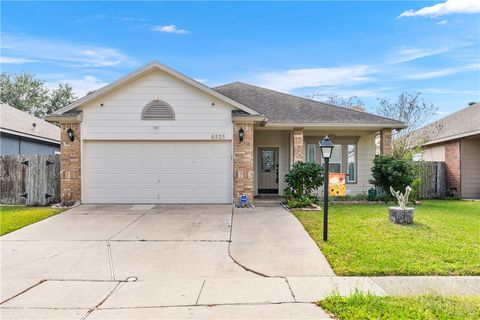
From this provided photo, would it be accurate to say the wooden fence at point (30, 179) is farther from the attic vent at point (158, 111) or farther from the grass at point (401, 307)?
the grass at point (401, 307)

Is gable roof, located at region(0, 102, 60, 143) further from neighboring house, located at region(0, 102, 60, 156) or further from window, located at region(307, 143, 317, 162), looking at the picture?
window, located at region(307, 143, 317, 162)

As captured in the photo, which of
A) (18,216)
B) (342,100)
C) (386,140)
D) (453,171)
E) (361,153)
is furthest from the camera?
(342,100)

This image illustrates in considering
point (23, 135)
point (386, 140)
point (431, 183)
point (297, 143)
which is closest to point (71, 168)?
point (23, 135)

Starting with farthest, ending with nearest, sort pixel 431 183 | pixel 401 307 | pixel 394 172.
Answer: pixel 431 183 → pixel 394 172 → pixel 401 307

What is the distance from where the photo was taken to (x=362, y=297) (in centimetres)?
375

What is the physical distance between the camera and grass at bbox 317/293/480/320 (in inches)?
132

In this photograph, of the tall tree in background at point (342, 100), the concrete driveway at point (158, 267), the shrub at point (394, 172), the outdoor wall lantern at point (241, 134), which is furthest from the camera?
the tall tree in background at point (342, 100)

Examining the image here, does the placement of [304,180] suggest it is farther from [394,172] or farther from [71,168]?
[71,168]

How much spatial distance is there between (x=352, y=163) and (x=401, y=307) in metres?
10.9

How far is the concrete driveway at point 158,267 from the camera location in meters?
3.69

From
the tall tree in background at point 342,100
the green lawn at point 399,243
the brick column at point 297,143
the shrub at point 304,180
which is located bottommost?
the green lawn at point 399,243

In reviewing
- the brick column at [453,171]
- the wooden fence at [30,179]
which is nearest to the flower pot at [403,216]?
the brick column at [453,171]

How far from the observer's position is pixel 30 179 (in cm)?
1138

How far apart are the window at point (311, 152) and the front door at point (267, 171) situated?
1492 mm
